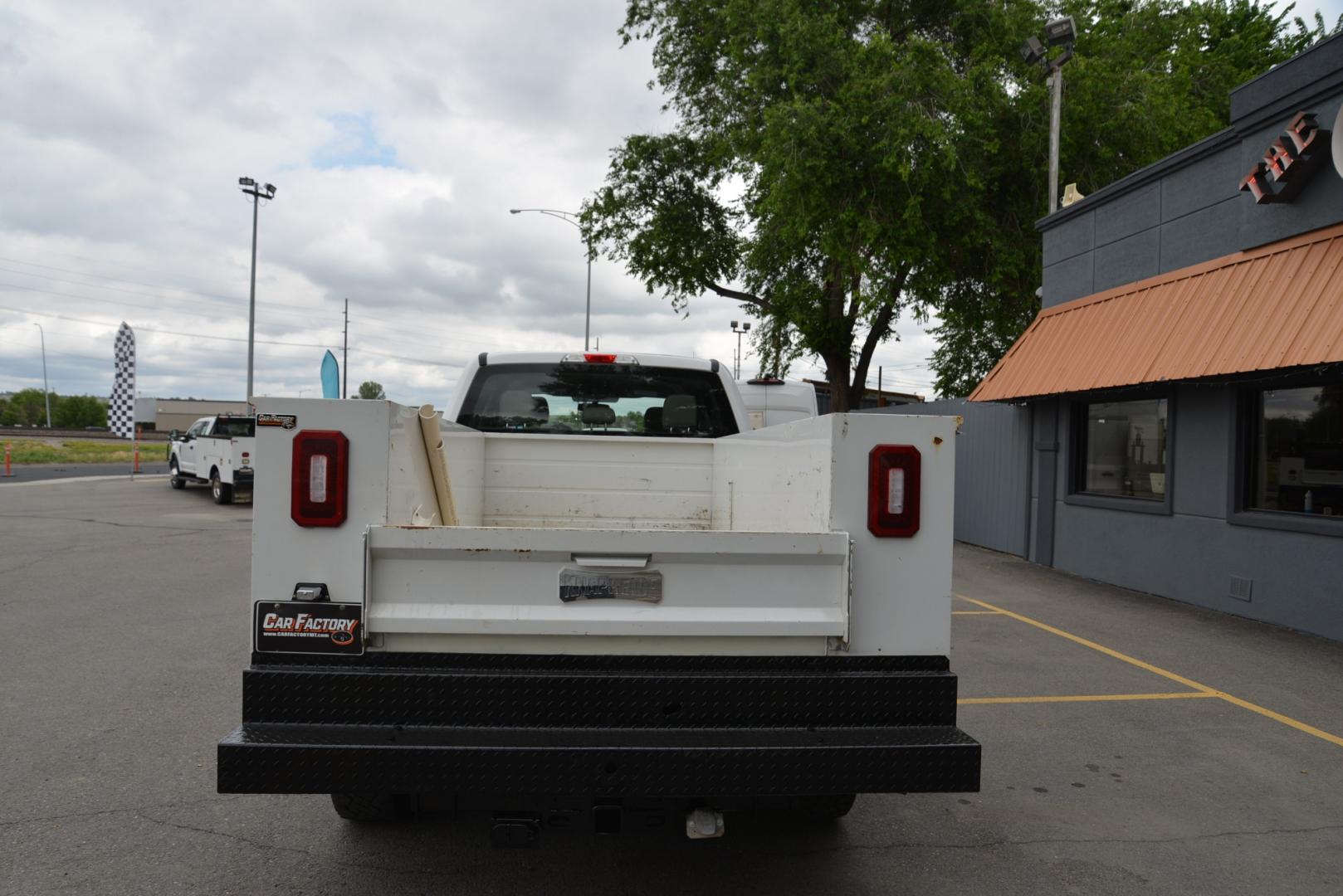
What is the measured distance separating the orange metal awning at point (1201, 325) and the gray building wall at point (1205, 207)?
19 centimetres

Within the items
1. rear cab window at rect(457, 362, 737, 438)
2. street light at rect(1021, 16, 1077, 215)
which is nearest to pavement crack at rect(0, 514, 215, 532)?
rear cab window at rect(457, 362, 737, 438)

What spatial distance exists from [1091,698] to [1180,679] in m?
1.06

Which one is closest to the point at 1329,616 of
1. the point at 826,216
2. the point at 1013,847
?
the point at 1013,847

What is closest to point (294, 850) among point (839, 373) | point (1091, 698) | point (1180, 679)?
point (1091, 698)

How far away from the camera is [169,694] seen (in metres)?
5.61

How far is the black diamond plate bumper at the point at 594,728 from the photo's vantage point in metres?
2.61

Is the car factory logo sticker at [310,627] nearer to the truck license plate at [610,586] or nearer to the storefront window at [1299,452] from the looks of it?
the truck license plate at [610,586]

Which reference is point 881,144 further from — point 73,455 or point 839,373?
point 73,455

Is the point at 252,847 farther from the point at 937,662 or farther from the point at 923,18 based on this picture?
the point at 923,18

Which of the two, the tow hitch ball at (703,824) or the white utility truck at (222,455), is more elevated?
the white utility truck at (222,455)

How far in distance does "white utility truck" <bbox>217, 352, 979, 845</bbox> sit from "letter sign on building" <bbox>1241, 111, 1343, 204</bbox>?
7274mm

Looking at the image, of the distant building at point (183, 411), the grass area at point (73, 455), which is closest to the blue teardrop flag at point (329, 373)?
the grass area at point (73, 455)

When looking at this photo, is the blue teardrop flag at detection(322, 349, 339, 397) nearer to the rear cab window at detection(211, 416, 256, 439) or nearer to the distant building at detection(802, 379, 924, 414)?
the rear cab window at detection(211, 416, 256, 439)

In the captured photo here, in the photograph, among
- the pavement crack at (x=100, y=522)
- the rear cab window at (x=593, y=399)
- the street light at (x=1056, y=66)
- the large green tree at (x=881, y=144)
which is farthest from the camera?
the large green tree at (x=881, y=144)
